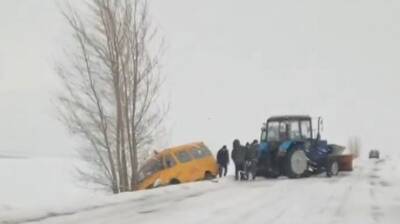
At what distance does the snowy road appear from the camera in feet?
39.7

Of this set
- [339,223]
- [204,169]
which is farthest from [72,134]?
[339,223]

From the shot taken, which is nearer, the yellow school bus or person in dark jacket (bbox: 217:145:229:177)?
the yellow school bus

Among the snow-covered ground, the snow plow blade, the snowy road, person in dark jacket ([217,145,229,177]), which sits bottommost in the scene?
the snow-covered ground

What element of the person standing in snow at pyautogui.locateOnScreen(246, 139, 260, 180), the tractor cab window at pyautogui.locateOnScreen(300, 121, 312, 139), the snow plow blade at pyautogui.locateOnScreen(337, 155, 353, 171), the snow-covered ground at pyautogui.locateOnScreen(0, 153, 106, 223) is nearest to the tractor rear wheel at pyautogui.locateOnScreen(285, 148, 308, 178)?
the tractor cab window at pyautogui.locateOnScreen(300, 121, 312, 139)

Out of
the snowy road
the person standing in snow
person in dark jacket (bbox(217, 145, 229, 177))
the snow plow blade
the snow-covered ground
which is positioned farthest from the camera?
the snow-covered ground

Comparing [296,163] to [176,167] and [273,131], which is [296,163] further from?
[176,167]

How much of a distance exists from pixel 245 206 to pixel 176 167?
412 inches

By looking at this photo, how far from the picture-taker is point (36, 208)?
14.3m

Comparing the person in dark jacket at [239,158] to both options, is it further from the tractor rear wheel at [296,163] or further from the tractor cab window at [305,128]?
the tractor cab window at [305,128]

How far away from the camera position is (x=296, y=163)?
24750 millimetres

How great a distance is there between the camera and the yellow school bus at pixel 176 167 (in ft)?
81.0

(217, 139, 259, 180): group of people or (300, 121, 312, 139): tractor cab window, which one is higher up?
(300, 121, 312, 139): tractor cab window

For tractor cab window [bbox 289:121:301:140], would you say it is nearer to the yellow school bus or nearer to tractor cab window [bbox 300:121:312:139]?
tractor cab window [bbox 300:121:312:139]

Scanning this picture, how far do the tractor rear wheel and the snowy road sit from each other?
Result: 3.78m
